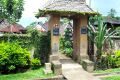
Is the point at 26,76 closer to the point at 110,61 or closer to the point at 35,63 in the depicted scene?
the point at 35,63

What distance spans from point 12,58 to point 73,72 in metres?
3.11

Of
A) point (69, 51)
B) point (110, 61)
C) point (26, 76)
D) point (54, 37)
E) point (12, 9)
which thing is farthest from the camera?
point (12, 9)

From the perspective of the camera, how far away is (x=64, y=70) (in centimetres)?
1420

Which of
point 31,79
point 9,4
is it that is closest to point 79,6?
point 31,79

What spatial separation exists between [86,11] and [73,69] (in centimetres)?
314

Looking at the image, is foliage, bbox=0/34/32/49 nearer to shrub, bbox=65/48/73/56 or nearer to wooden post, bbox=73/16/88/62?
wooden post, bbox=73/16/88/62

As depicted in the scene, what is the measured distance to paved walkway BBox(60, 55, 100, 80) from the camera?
42.4 ft

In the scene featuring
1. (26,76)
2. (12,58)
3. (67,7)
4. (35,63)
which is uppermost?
(67,7)

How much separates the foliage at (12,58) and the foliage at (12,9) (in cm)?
1419

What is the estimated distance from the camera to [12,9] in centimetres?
2862

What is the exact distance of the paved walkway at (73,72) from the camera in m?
12.9

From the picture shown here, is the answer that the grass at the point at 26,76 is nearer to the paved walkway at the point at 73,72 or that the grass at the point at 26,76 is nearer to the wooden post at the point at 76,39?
the paved walkway at the point at 73,72

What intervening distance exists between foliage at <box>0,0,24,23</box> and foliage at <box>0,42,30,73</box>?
14.2 meters

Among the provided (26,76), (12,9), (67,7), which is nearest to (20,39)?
(26,76)
